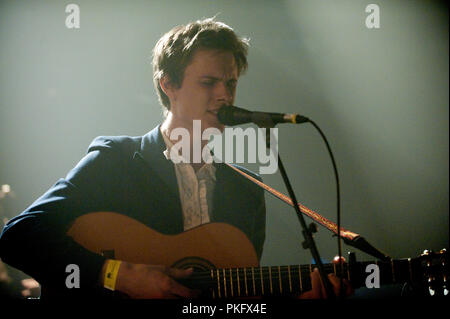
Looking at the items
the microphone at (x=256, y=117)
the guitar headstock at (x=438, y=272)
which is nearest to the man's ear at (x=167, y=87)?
the microphone at (x=256, y=117)

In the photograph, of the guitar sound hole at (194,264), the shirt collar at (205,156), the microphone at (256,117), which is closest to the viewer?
the microphone at (256,117)

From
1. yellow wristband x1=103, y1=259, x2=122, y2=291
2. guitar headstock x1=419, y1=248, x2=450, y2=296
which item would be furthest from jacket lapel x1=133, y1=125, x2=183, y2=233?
guitar headstock x1=419, y1=248, x2=450, y2=296

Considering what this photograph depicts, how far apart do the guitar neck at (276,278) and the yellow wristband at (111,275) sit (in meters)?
0.27

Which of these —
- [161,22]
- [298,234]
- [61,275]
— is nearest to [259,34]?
[161,22]

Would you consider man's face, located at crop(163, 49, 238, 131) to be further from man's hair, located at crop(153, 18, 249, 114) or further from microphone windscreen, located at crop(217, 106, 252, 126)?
microphone windscreen, located at crop(217, 106, 252, 126)

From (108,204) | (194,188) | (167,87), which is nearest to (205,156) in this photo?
(194,188)

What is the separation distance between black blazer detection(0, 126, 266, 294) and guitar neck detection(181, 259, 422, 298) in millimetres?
319

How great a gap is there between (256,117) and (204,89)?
72cm

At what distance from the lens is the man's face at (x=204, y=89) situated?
1.89 m

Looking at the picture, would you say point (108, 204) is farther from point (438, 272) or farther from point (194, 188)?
point (438, 272)

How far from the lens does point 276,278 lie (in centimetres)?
151

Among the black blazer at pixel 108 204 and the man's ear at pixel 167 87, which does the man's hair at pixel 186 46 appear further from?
the black blazer at pixel 108 204
